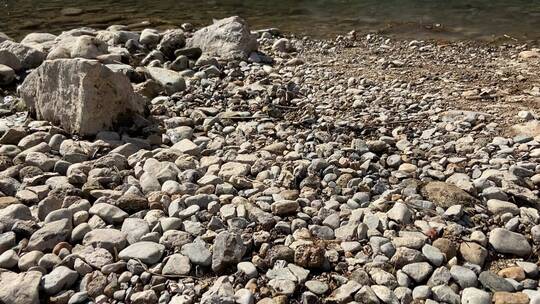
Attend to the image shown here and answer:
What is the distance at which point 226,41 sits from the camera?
9.64m

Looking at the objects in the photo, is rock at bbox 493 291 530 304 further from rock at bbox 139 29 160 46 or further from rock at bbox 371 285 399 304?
rock at bbox 139 29 160 46

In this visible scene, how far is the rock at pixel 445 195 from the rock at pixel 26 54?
6.25 meters

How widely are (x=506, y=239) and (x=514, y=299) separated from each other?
646 mm

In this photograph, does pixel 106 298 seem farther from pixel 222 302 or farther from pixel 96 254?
pixel 222 302

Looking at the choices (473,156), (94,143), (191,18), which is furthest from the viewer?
(191,18)

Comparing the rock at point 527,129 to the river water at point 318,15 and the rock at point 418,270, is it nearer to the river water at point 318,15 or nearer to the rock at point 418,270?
the rock at point 418,270

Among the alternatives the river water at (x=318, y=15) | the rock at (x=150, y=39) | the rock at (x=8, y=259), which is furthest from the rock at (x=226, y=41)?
the rock at (x=8, y=259)

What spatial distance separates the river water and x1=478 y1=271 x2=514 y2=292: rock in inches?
356

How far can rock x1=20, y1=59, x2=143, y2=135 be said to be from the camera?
227 inches

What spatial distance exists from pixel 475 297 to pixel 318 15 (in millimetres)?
12590

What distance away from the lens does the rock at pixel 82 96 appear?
5.76m

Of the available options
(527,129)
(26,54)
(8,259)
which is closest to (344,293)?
(8,259)

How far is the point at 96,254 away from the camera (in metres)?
3.75

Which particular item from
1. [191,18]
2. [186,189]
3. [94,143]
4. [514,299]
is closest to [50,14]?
[191,18]
